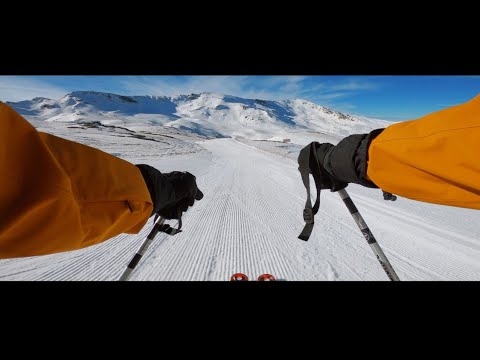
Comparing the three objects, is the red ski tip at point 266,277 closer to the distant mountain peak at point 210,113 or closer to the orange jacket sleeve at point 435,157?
the orange jacket sleeve at point 435,157

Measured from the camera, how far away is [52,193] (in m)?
0.56

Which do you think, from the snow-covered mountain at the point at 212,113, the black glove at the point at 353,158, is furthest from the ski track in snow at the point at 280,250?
the snow-covered mountain at the point at 212,113

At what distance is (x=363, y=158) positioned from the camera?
76 cm

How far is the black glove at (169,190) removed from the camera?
3.32 ft

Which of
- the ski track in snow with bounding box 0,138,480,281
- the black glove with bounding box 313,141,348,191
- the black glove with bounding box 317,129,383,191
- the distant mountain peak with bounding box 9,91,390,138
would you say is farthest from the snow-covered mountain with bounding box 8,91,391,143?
the black glove with bounding box 317,129,383,191

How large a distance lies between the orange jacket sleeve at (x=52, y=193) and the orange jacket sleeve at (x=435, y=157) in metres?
0.79

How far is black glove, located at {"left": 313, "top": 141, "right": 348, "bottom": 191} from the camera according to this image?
0.99 meters

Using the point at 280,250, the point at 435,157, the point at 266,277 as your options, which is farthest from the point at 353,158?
the point at 280,250

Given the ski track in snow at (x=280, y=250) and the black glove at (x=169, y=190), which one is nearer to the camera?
the black glove at (x=169, y=190)

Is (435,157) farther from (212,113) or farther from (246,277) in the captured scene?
(212,113)

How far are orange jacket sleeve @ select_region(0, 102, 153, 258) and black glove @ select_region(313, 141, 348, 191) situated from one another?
730 mm

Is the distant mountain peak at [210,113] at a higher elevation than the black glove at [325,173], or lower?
lower
